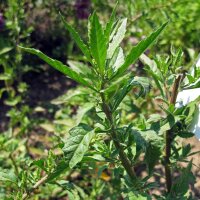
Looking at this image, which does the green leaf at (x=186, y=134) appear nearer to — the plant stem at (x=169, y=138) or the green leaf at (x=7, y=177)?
the plant stem at (x=169, y=138)

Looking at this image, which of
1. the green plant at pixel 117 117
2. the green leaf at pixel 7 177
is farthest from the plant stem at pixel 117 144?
the green leaf at pixel 7 177

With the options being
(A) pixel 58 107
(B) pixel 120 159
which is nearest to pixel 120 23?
(B) pixel 120 159

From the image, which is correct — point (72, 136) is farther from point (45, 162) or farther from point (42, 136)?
Result: point (42, 136)

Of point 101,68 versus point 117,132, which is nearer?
point 101,68

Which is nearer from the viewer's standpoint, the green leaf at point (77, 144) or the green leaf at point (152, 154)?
the green leaf at point (77, 144)

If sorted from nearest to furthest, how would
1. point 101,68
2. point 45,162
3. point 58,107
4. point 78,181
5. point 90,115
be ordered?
point 101,68 → point 45,162 → point 90,115 → point 78,181 → point 58,107

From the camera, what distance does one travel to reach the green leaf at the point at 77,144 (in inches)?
47.7

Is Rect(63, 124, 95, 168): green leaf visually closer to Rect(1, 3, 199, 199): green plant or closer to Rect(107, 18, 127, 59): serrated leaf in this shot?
Rect(1, 3, 199, 199): green plant

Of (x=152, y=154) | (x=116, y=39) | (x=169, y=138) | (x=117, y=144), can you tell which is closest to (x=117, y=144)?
(x=117, y=144)

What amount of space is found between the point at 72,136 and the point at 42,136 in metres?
1.91

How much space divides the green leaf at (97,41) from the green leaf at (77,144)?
0.73 feet

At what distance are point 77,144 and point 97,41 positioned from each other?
327 millimetres

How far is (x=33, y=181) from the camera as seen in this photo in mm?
1597

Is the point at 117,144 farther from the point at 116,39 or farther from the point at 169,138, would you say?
the point at 116,39
